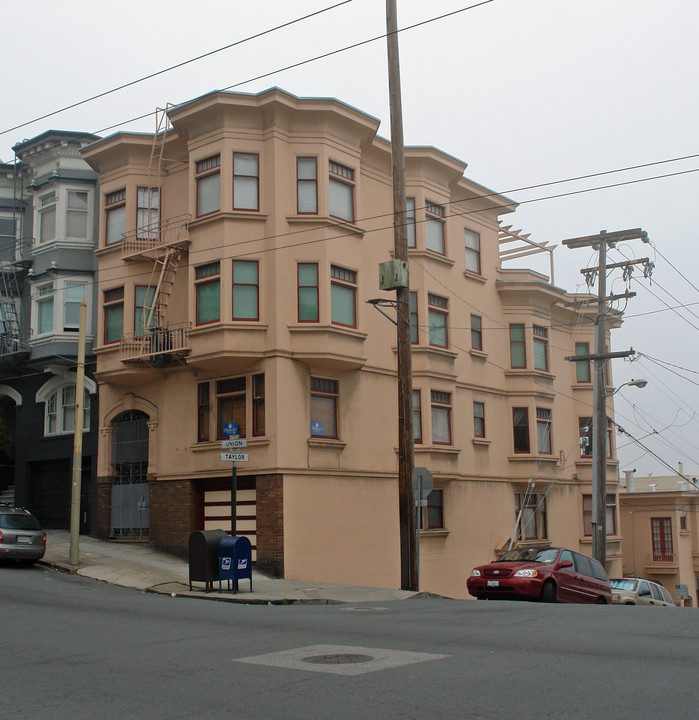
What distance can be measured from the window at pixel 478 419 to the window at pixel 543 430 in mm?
2918

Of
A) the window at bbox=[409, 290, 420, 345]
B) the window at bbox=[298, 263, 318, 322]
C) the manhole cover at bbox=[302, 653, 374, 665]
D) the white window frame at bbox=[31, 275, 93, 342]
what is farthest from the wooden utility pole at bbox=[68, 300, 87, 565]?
the manhole cover at bbox=[302, 653, 374, 665]

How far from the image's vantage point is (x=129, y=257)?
25.0 meters

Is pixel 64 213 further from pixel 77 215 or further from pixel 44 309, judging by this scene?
pixel 44 309

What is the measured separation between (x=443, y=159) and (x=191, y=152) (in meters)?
8.40

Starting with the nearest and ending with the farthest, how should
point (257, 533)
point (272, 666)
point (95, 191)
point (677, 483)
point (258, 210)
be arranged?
point (272, 666) < point (257, 533) < point (258, 210) < point (95, 191) < point (677, 483)

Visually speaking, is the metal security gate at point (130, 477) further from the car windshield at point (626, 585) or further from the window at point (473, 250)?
the car windshield at point (626, 585)

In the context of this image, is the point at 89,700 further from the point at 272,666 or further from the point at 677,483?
the point at 677,483

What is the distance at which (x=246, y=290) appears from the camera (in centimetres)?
2325

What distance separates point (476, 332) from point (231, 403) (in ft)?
35.3

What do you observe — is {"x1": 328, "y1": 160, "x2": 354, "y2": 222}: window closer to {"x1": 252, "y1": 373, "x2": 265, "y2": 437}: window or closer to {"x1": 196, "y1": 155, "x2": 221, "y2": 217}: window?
{"x1": 196, "y1": 155, "x2": 221, "y2": 217}: window

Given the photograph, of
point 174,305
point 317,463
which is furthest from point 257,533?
point 174,305

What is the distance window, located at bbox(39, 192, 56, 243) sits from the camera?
28.3m

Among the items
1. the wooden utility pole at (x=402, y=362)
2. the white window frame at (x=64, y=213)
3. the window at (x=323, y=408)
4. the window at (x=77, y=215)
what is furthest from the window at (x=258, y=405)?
the window at (x=77, y=215)

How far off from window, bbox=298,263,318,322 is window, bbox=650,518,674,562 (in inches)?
1131
